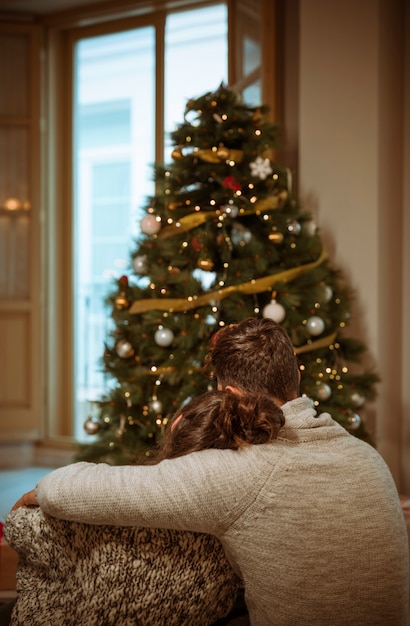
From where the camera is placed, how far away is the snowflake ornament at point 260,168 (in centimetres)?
299

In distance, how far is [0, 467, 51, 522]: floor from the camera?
3953 millimetres

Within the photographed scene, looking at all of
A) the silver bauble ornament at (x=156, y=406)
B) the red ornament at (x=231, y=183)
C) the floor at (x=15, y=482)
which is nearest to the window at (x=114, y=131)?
the floor at (x=15, y=482)

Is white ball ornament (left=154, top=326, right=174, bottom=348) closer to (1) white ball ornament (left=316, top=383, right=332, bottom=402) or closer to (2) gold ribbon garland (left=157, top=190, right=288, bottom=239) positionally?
(2) gold ribbon garland (left=157, top=190, right=288, bottom=239)

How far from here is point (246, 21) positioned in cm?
416

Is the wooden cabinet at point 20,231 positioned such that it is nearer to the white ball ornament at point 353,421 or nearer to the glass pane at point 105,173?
the glass pane at point 105,173

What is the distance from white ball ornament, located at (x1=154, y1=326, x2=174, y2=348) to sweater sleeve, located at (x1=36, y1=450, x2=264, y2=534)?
1701mm

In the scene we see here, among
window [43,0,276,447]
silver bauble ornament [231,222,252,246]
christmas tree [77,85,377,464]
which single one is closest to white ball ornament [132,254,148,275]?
christmas tree [77,85,377,464]

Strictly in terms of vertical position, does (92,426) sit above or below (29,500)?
below

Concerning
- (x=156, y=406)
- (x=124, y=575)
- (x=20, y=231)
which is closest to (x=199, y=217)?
(x=156, y=406)

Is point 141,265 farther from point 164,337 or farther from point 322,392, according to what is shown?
point 322,392

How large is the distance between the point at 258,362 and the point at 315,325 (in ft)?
5.27

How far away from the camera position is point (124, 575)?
126 cm

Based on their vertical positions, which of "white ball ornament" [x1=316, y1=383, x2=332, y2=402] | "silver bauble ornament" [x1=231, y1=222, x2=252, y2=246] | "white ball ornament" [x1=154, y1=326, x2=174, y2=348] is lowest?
"white ball ornament" [x1=316, y1=383, x2=332, y2=402]

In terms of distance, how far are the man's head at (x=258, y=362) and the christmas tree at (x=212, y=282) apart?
146cm
